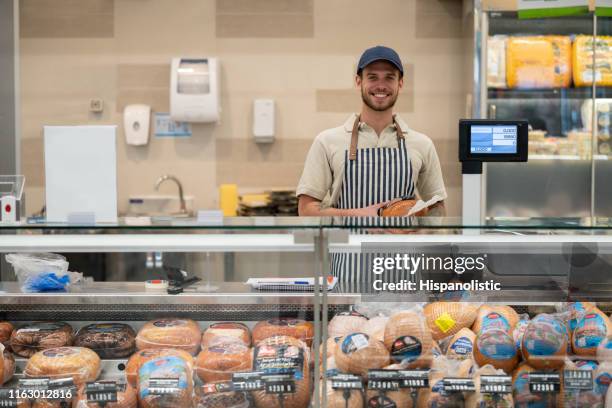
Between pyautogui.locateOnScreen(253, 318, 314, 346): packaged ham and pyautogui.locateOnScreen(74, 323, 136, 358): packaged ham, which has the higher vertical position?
pyautogui.locateOnScreen(253, 318, 314, 346): packaged ham

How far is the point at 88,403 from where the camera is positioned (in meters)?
1.80

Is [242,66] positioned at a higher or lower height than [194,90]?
higher

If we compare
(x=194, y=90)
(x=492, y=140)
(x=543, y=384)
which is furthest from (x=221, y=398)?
(x=194, y=90)

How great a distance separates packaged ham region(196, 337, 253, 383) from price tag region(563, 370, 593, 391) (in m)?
0.81

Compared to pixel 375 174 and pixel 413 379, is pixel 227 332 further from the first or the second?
pixel 375 174

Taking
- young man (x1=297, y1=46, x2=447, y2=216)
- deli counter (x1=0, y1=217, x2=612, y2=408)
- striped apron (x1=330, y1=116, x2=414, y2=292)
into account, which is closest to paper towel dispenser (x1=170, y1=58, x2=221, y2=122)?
young man (x1=297, y1=46, x2=447, y2=216)

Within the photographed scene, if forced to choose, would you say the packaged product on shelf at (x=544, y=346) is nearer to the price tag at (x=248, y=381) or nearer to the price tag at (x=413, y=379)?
the price tag at (x=413, y=379)

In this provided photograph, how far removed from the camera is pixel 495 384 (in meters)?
1.80

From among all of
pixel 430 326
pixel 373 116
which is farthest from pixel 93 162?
pixel 373 116

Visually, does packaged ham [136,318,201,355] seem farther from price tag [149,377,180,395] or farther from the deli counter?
price tag [149,377,180,395]

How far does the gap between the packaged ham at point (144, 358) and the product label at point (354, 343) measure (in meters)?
0.40

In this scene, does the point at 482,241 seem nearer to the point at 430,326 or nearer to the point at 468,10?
the point at 430,326

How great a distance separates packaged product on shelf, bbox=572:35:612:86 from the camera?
511cm

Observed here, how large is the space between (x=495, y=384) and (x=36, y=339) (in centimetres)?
123
